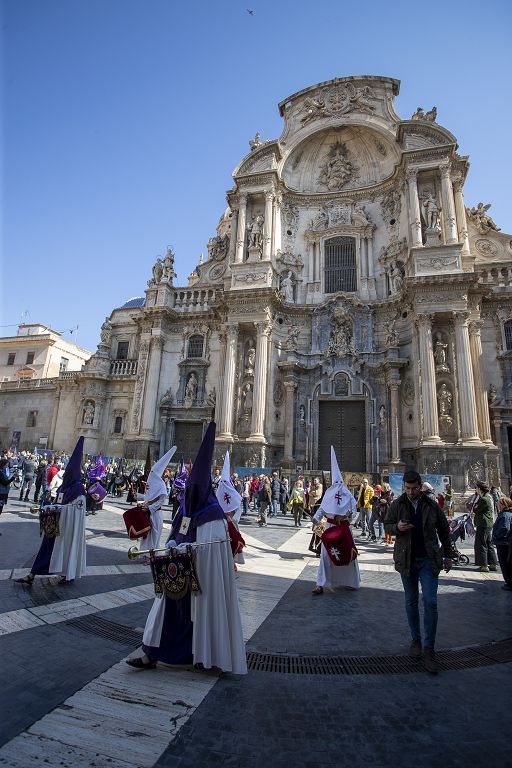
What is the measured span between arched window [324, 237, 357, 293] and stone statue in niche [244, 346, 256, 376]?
732 cm

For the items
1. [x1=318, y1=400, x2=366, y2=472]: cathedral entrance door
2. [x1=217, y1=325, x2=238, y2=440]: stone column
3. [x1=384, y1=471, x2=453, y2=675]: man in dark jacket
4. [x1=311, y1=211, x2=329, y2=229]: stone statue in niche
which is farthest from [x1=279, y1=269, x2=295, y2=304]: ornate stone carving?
[x1=384, y1=471, x2=453, y2=675]: man in dark jacket

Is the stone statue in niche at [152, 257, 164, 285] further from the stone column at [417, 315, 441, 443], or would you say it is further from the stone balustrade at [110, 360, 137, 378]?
the stone column at [417, 315, 441, 443]

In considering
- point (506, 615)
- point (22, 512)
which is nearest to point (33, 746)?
point (506, 615)

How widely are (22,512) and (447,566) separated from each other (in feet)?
47.3

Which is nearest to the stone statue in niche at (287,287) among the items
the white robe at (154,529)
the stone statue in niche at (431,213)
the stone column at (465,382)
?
the stone statue in niche at (431,213)

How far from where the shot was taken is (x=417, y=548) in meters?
4.60

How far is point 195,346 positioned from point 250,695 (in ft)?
83.4

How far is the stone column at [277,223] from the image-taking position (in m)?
27.2

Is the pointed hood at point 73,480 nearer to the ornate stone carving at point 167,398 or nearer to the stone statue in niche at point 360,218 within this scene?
the ornate stone carving at point 167,398

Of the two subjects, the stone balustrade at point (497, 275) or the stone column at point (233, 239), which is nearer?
the stone balustrade at point (497, 275)

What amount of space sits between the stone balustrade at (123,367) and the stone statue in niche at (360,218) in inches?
762

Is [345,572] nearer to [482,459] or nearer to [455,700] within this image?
[455,700]

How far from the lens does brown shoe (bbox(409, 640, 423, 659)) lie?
170 inches

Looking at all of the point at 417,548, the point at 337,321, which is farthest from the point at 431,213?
the point at 417,548
